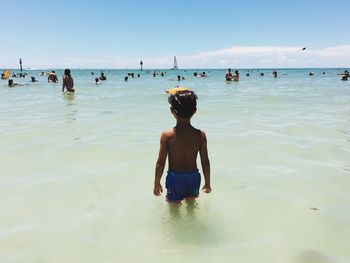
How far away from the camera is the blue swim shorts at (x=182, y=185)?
3.62 metres

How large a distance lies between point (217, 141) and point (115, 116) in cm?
489

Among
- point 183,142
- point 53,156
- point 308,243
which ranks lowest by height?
point 308,243

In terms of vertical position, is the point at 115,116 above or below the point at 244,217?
above

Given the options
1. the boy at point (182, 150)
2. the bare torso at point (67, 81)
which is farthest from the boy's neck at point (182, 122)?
the bare torso at point (67, 81)

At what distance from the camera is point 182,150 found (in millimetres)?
3566

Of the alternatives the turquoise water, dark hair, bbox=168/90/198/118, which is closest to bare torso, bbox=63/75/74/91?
the turquoise water

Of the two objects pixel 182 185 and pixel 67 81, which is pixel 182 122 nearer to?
pixel 182 185

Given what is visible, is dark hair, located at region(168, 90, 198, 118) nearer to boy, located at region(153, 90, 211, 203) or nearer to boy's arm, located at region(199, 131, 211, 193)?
boy, located at region(153, 90, 211, 203)

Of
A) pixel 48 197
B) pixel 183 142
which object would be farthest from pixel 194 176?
pixel 48 197

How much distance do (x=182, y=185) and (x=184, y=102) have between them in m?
0.92

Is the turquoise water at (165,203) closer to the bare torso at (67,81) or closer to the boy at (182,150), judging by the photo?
the boy at (182,150)

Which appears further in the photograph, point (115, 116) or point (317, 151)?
point (115, 116)

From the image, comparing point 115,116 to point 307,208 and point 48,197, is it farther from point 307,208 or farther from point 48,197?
point 307,208

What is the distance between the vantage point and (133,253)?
10.7 feet
